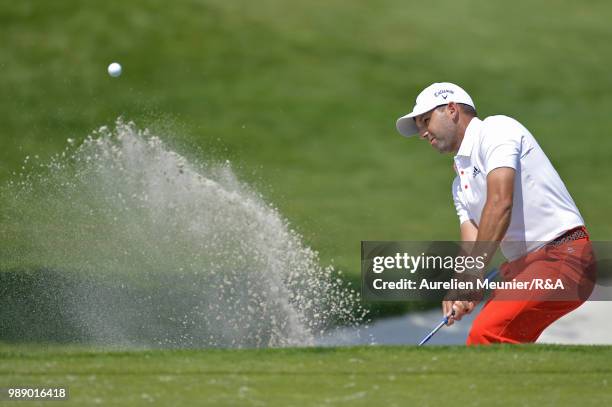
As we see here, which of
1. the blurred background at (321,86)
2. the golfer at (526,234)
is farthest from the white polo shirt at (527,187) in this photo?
the blurred background at (321,86)

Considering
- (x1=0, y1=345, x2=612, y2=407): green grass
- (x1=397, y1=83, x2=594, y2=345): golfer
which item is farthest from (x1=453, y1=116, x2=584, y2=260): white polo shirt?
(x1=0, y1=345, x2=612, y2=407): green grass

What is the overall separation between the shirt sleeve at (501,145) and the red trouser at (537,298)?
475 mm

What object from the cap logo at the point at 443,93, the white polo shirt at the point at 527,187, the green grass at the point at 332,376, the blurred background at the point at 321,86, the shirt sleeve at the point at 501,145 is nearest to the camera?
the green grass at the point at 332,376

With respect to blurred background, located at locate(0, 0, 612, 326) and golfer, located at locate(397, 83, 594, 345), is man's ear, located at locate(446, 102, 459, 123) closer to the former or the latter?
golfer, located at locate(397, 83, 594, 345)

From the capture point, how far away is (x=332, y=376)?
4.66m

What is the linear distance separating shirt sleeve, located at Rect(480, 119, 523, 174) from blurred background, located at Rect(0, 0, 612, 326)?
6724 mm

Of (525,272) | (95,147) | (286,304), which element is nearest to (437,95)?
(525,272)

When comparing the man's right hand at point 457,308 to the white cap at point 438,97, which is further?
the white cap at point 438,97

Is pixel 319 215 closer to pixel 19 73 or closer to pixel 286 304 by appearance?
pixel 286 304

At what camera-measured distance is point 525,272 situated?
546 centimetres

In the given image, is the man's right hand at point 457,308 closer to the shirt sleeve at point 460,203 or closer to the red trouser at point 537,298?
the red trouser at point 537,298

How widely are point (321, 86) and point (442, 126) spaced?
12040 millimetres

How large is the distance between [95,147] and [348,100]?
23.4ft

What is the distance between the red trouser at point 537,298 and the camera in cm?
541
